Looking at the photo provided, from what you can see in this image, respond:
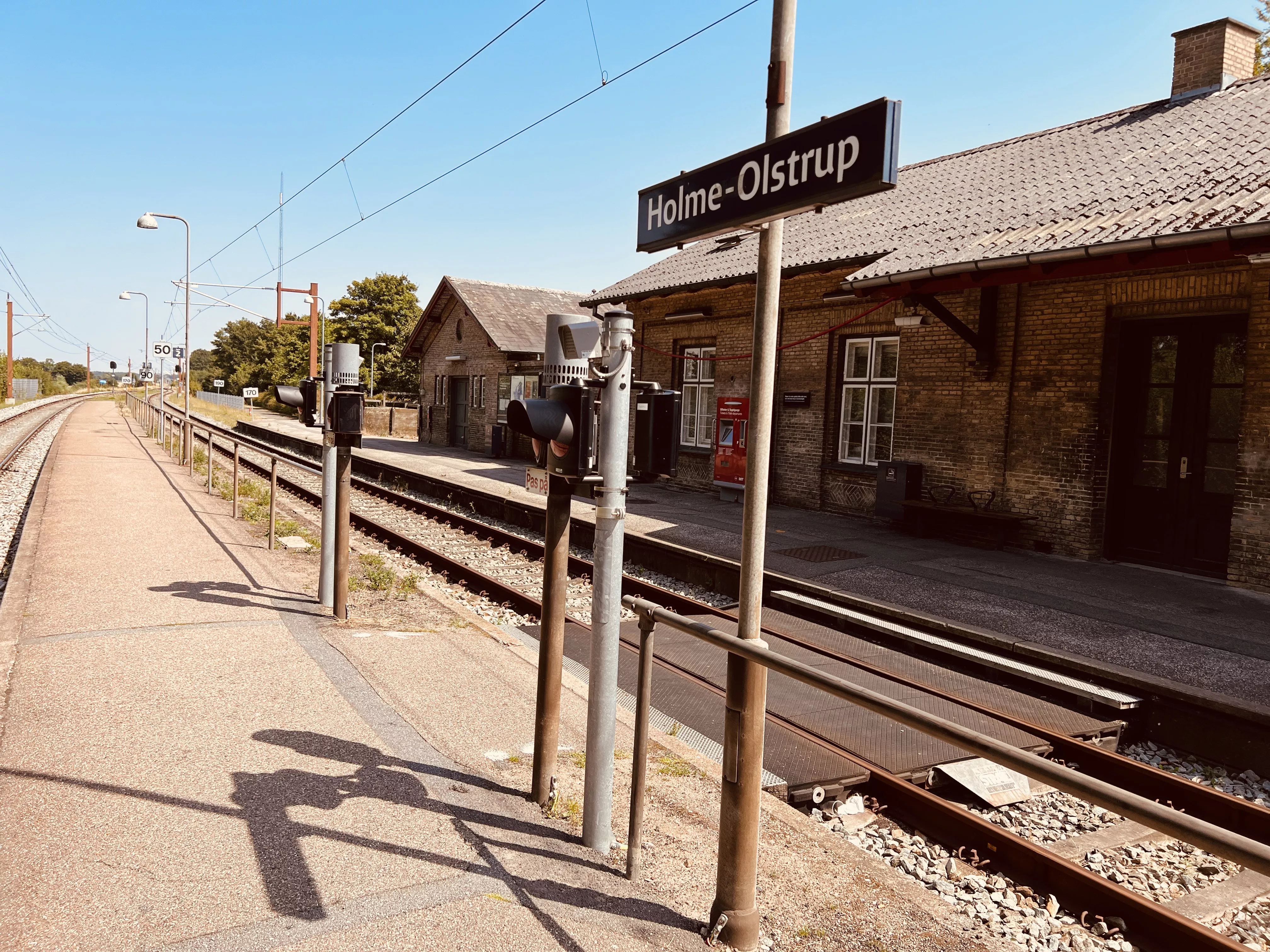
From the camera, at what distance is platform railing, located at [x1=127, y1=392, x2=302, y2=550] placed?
35.0ft

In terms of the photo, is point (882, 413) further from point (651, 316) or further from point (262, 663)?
point (262, 663)

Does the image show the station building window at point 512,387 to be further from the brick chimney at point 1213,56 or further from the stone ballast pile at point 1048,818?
the stone ballast pile at point 1048,818

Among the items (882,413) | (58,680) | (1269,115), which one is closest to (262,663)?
(58,680)

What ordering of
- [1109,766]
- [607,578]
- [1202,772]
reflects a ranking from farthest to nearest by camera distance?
[1202,772]
[1109,766]
[607,578]

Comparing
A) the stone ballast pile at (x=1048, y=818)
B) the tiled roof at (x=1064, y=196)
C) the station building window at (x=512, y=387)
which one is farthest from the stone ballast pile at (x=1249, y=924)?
the station building window at (x=512, y=387)

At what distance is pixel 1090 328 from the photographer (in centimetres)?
1095

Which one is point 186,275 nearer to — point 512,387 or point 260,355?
point 512,387

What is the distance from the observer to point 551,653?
3.95 m

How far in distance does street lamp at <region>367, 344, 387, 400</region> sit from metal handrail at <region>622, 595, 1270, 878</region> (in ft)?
170

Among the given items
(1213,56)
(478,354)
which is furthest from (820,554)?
(478,354)

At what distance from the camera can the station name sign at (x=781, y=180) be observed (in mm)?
2518

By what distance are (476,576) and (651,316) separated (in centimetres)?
1116

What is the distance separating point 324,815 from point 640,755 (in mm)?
1331

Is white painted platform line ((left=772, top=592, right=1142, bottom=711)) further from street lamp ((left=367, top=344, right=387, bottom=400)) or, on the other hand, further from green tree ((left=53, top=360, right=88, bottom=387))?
green tree ((left=53, top=360, right=88, bottom=387))
